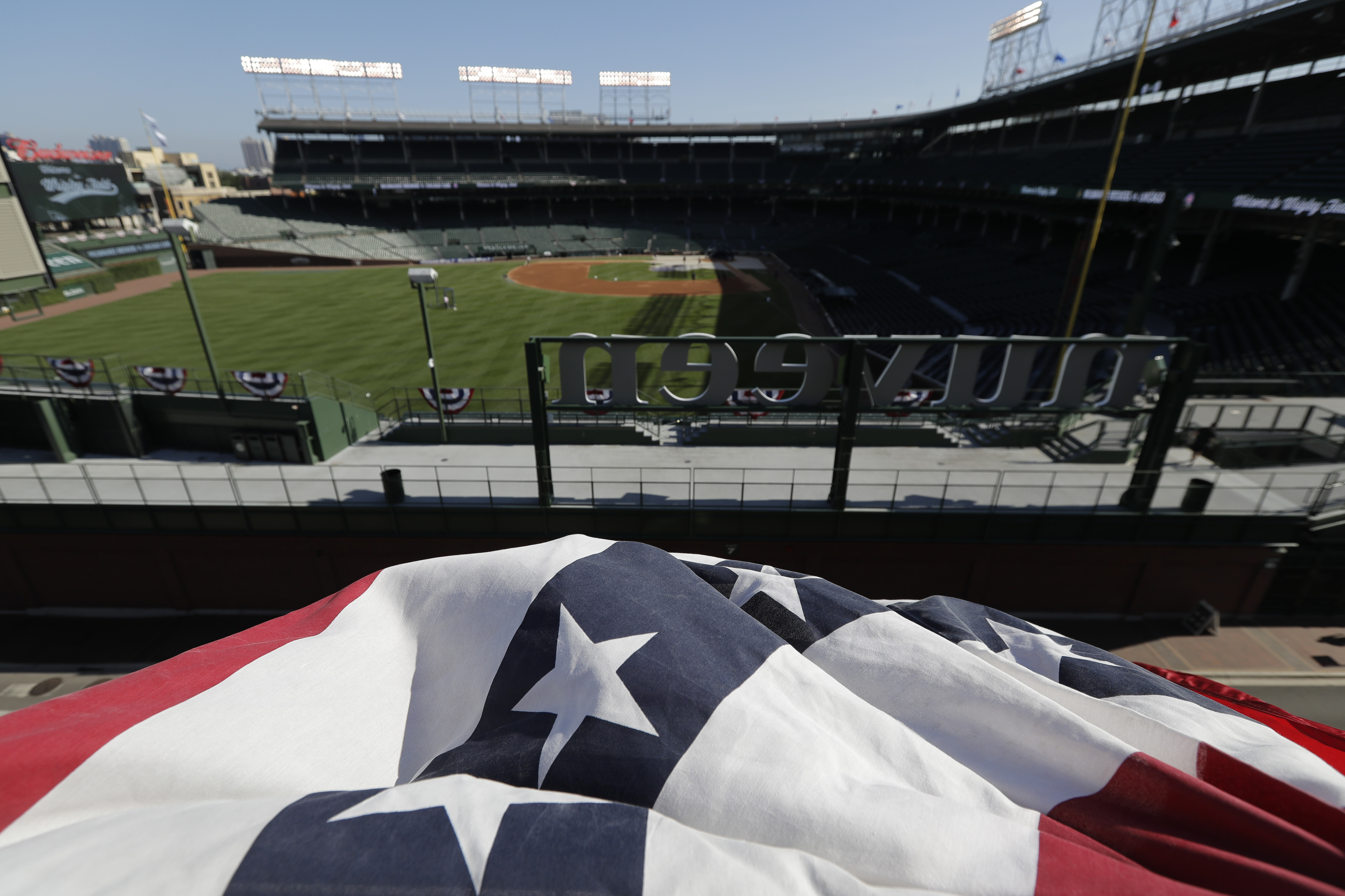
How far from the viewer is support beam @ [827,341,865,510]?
13508 mm

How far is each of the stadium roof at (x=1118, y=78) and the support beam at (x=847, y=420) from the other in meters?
31.4

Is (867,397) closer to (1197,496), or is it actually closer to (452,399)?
(1197,496)

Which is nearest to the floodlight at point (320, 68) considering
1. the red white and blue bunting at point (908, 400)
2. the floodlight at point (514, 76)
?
the floodlight at point (514, 76)

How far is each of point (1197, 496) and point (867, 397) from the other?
9.40 meters

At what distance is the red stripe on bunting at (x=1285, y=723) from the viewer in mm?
4121

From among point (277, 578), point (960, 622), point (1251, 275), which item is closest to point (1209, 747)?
point (960, 622)

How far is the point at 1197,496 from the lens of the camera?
13.7 metres

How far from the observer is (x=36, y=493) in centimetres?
1502

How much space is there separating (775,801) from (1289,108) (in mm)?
53441

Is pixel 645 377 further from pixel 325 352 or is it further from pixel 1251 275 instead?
pixel 1251 275

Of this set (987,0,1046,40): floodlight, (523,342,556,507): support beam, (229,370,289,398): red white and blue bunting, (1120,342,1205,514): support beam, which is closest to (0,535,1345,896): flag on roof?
(523,342,556,507): support beam

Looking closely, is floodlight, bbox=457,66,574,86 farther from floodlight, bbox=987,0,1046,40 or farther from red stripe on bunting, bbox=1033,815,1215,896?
red stripe on bunting, bbox=1033,815,1215,896

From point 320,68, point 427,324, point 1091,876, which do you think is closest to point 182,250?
point 427,324

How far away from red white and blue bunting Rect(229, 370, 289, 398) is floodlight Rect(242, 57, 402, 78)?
99.9 meters
